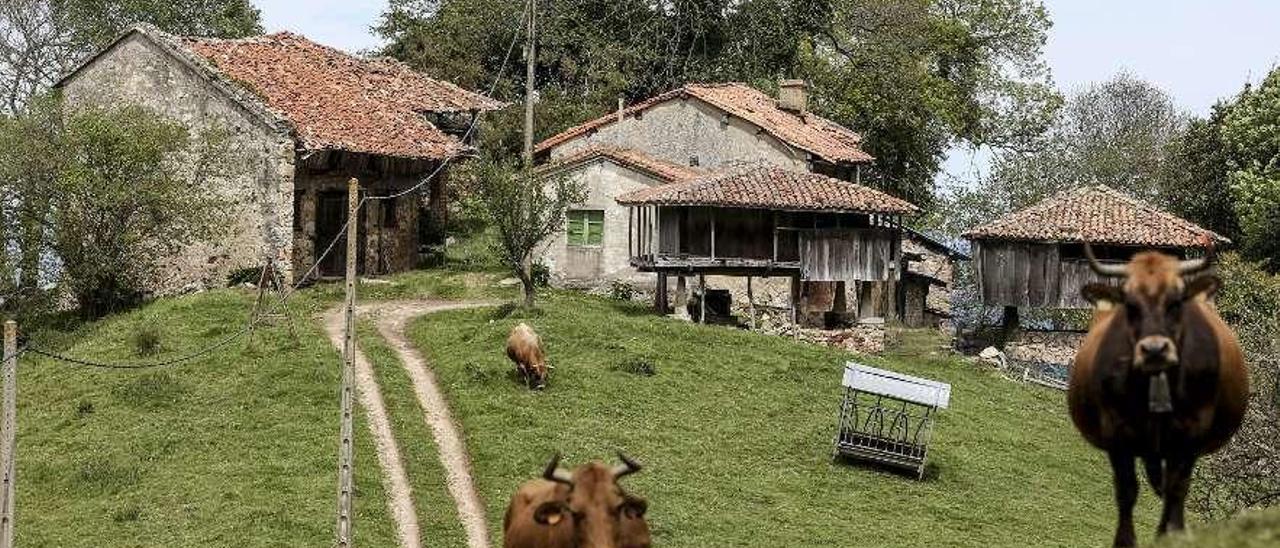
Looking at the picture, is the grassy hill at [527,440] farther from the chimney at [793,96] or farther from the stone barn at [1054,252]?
the chimney at [793,96]

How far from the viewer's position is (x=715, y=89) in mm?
61188

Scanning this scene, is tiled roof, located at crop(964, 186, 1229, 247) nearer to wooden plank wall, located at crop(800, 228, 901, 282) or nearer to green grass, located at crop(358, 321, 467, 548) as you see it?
wooden plank wall, located at crop(800, 228, 901, 282)

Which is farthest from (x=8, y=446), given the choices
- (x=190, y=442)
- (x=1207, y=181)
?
(x=1207, y=181)

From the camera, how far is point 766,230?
49.3 m

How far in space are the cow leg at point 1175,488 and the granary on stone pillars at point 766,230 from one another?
34737mm

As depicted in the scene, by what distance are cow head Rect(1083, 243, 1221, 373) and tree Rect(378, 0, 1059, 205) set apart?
182ft

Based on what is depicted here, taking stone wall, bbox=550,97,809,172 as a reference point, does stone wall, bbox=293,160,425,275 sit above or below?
below

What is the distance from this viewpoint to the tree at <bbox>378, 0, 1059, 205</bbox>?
6931 centimetres

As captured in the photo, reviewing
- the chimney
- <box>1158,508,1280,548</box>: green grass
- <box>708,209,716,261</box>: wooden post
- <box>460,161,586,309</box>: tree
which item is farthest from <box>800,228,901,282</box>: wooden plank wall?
<box>1158,508,1280,548</box>: green grass

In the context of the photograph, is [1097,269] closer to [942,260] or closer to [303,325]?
[303,325]

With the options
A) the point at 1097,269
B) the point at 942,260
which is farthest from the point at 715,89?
the point at 1097,269

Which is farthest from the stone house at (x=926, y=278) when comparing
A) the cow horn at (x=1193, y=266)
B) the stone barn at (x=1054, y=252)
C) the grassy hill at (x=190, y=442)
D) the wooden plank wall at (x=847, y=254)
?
the cow horn at (x=1193, y=266)

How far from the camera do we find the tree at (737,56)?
6931 centimetres

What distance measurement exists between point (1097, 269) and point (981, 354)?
123ft
